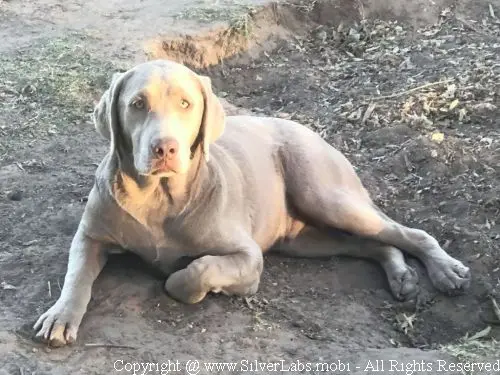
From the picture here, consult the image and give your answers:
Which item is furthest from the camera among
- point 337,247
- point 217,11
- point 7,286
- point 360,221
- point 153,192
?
point 217,11

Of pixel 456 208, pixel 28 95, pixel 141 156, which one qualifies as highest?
pixel 141 156

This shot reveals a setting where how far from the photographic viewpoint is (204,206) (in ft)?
15.8

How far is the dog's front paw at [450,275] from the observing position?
507 cm

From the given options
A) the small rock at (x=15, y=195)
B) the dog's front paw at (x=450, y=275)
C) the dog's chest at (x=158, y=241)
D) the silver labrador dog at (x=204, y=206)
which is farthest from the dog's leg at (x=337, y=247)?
the small rock at (x=15, y=195)

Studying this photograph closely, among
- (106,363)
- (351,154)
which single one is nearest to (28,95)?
(351,154)

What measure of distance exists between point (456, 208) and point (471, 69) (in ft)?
7.27

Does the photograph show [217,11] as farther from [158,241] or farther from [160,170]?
[160,170]

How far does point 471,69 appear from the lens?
25.1ft

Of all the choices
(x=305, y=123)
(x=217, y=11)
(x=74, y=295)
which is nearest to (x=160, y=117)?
(x=74, y=295)

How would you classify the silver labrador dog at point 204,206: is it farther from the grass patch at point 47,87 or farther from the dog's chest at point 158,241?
the grass patch at point 47,87

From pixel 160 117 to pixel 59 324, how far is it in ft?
3.57

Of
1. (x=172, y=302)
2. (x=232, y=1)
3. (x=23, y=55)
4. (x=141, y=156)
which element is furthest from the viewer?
(x=232, y=1)

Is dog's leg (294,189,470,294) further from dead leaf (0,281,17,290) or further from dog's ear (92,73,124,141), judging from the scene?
dead leaf (0,281,17,290)

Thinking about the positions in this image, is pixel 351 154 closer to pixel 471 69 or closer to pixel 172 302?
pixel 471 69
